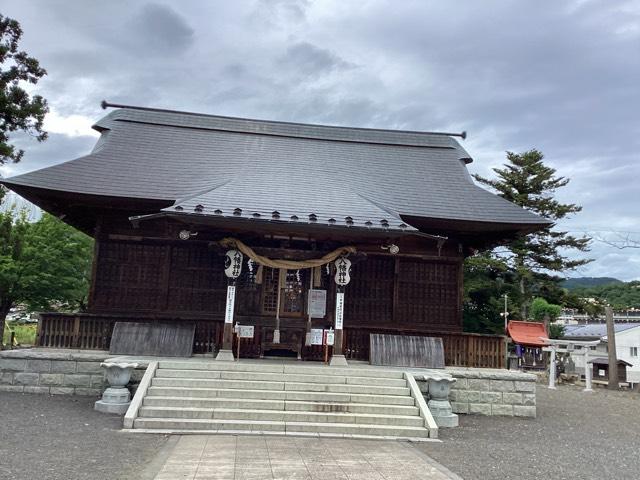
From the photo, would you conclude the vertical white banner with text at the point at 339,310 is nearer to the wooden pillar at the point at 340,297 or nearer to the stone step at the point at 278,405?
the wooden pillar at the point at 340,297

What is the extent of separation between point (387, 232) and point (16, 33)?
10800 millimetres

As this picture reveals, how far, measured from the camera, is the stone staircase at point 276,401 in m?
7.86

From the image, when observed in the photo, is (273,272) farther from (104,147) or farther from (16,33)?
(16,33)

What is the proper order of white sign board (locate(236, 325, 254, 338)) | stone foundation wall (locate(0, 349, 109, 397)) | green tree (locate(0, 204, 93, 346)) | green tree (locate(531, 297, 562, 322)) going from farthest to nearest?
green tree (locate(531, 297, 562, 322)) → green tree (locate(0, 204, 93, 346)) → white sign board (locate(236, 325, 254, 338)) → stone foundation wall (locate(0, 349, 109, 397))

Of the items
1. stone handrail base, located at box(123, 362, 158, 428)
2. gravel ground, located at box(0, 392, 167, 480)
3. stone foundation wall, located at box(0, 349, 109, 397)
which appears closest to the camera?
gravel ground, located at box(0, 392, 167, 480)

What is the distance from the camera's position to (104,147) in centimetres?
Result: 1314

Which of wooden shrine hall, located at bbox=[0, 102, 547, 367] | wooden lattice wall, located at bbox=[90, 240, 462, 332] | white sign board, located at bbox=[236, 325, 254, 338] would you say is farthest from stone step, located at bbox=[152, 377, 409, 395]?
wooden lattice wall, located at bbox=[90, 240, 462, 332]

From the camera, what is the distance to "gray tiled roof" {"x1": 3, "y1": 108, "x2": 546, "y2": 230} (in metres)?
10.7

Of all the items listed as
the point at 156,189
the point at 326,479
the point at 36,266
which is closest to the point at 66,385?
the point at 156,189

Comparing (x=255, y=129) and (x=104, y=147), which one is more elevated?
(x=255, y=129)

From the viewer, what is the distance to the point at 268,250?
34.7ft

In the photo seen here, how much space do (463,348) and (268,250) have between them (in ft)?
16.7

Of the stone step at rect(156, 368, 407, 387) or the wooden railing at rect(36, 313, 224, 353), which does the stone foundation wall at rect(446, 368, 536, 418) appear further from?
the wooden railing at rect(36, 313, 224, 353)

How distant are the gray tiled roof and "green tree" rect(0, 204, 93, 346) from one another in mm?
8582
